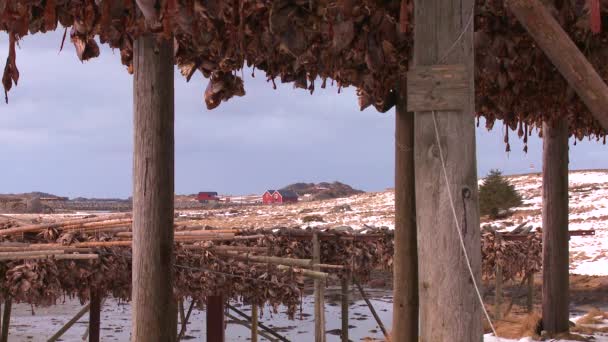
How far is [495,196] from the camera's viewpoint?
37.0 meters

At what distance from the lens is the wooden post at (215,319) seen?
11.4 m

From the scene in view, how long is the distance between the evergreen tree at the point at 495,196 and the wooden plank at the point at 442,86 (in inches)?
1352

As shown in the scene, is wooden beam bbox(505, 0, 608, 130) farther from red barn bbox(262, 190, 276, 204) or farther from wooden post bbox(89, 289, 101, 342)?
red barn bbox(262, 190, 276, 204)

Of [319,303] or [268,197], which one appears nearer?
[319,303]

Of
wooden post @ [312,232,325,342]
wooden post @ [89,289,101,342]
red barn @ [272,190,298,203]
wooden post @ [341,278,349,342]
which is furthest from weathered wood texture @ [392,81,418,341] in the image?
red barn @ [272,190,298,203]

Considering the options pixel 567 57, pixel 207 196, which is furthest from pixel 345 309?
pixel 207 196

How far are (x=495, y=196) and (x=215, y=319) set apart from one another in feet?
93.1

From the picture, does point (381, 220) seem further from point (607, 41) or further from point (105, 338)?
point (607, 41)

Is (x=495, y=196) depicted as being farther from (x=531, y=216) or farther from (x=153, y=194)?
(x=153, y=194)

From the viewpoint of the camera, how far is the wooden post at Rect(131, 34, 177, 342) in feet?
15.7

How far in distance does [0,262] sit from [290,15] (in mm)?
5277

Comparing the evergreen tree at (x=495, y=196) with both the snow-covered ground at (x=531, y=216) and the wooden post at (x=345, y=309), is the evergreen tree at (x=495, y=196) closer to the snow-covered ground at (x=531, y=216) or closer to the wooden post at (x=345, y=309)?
the snow-covered ground at (x=531, y=216)

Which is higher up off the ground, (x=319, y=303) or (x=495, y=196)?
(x=495, y=196)

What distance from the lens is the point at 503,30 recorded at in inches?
242
